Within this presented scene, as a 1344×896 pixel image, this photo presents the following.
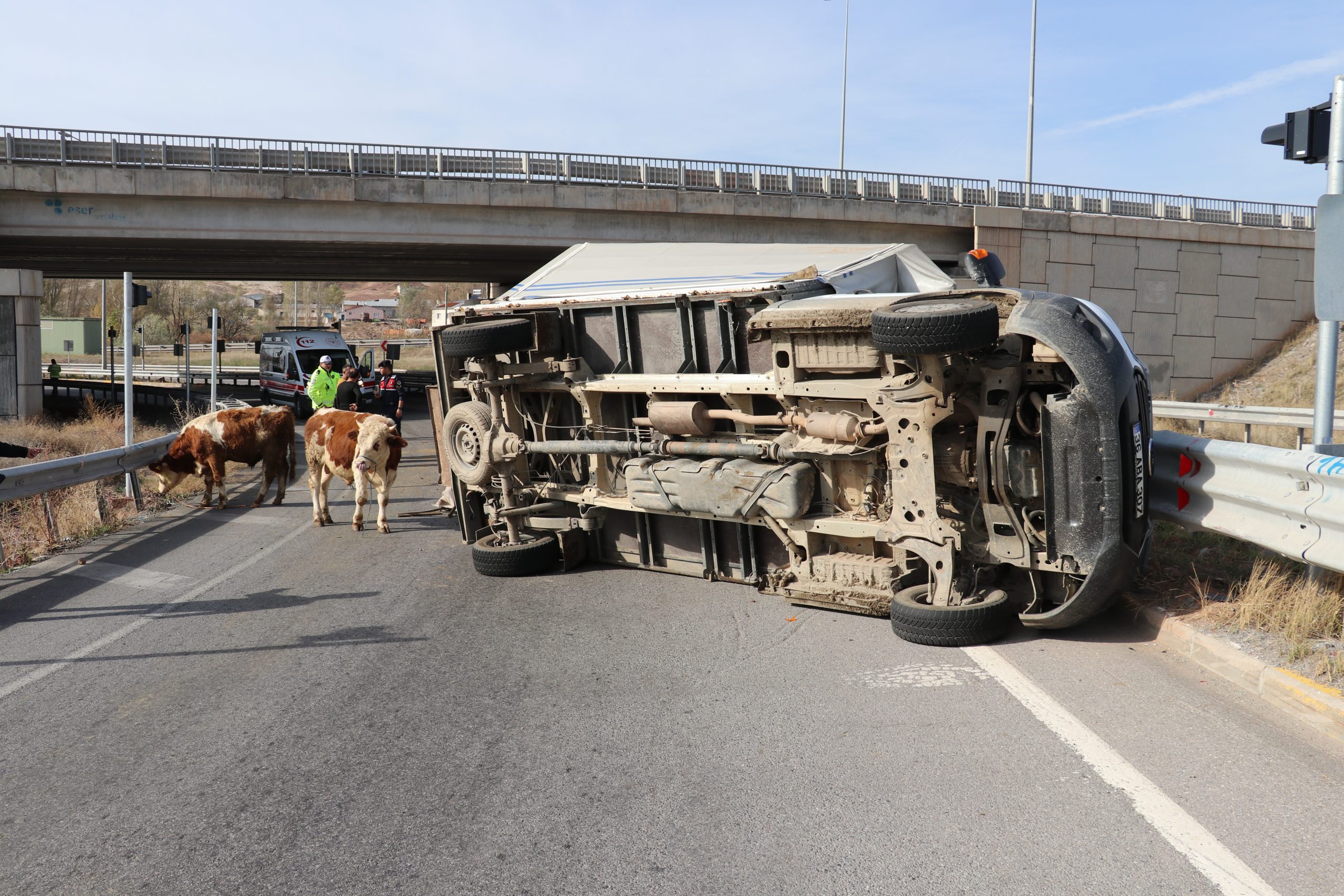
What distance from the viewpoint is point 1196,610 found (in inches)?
255

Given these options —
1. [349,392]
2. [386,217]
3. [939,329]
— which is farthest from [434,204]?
[939,329]

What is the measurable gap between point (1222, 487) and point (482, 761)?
4966 mm

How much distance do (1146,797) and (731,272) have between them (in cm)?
558

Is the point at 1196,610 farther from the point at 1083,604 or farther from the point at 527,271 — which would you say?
the point at 527,271

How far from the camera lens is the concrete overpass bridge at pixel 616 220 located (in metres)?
26.5

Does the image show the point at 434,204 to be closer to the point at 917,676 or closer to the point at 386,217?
the point at 386,217

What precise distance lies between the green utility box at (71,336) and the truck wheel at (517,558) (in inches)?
3183

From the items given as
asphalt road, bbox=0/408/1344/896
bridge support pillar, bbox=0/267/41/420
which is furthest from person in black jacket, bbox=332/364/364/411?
bridge support pillar, bbox=0/267/41/420

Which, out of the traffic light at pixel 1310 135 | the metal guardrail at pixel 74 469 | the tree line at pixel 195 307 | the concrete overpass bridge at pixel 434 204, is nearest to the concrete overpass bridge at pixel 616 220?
the concrete overpass bridge at pixel 434 204

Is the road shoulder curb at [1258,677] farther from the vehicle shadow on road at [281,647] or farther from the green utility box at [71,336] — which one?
the green utility box at [71,336]

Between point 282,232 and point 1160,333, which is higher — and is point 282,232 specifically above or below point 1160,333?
above

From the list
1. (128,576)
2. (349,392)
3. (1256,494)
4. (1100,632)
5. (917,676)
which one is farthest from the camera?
(349,392)

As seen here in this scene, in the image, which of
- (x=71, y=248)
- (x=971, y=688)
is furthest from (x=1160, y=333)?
(x=71, y=248)

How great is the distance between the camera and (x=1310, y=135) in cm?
699
